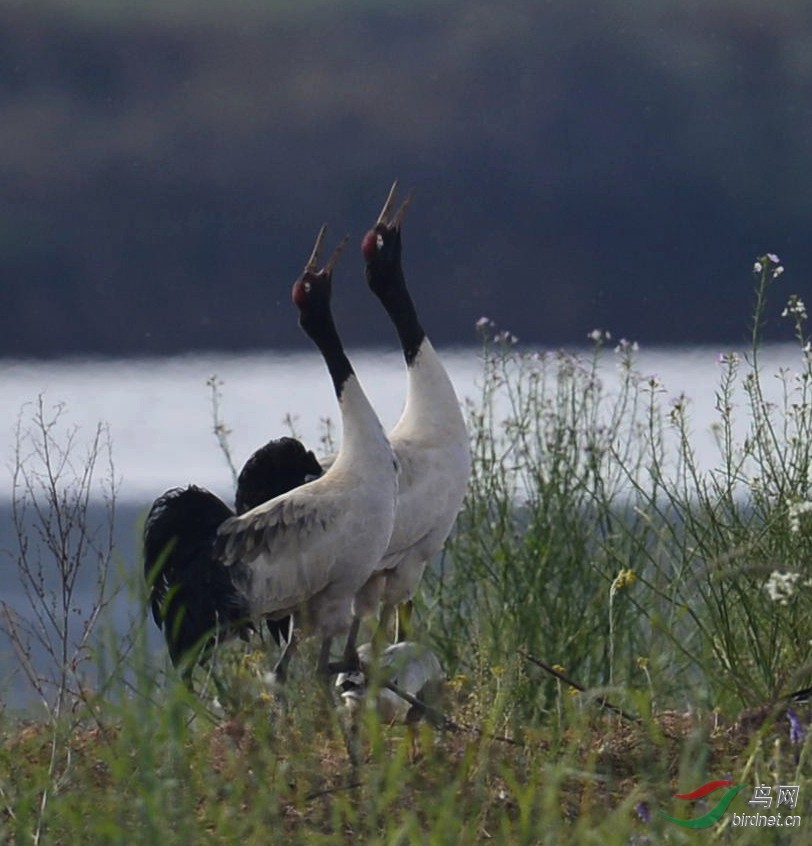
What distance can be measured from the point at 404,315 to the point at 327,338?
21.0 inches

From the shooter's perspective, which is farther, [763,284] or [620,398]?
[620,398]

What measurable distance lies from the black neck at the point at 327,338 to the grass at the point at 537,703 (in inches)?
19.7

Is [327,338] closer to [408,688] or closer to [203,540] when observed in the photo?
[203,540]

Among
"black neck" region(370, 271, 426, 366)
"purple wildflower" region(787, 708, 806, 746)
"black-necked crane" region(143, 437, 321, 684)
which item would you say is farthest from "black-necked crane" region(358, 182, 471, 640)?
"purple wildflower" region(787, 708, 806, 746)

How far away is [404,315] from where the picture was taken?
515cm

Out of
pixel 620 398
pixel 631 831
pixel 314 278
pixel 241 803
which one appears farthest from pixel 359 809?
pixel 620 398

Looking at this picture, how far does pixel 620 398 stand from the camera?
16.3 feet

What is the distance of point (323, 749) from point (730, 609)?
37.8 inches

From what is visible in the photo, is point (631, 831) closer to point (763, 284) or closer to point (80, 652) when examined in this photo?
point (80, 652)

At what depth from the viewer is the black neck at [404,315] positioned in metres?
5.11

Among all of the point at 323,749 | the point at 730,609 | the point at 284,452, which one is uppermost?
the point at 284,452

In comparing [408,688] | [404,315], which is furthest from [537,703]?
[404,315]

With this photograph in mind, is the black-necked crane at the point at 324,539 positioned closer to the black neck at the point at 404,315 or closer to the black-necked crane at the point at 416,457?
the black-necked crane at the point at 416,457

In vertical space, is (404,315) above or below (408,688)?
above
